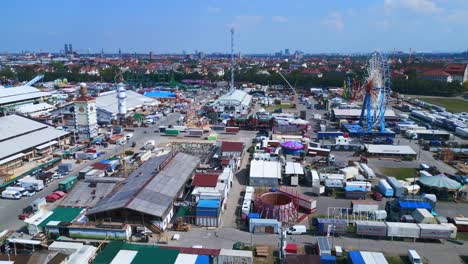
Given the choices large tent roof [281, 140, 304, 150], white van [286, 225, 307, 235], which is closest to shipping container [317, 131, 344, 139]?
large tent roof [281, 140, 304, 150]

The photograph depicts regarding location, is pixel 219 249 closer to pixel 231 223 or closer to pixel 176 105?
pixel 231 223

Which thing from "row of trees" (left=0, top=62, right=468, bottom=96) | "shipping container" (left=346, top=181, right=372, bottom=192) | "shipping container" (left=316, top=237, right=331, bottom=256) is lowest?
"shipping container" (left=316, top=237, right=331, bottom=256)

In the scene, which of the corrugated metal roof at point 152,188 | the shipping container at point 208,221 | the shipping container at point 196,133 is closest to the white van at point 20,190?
the corrugated metal roof at point 152,188

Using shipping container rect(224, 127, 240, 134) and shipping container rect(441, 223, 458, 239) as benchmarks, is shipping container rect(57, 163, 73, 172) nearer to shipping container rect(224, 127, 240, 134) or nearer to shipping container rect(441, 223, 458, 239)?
shipping container rect(224, 127, 240, 134)

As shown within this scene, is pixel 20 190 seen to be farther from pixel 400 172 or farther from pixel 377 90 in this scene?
pixel 377 90

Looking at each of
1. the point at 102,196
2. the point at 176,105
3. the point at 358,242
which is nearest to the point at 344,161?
the point at 358,242

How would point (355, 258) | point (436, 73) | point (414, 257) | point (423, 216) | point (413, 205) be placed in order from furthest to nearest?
point (436, 73) → point (413, 205) → point (423, 216) → point (414, 257) → point (355, 258)

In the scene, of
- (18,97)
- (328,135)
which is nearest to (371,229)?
(328,135)
